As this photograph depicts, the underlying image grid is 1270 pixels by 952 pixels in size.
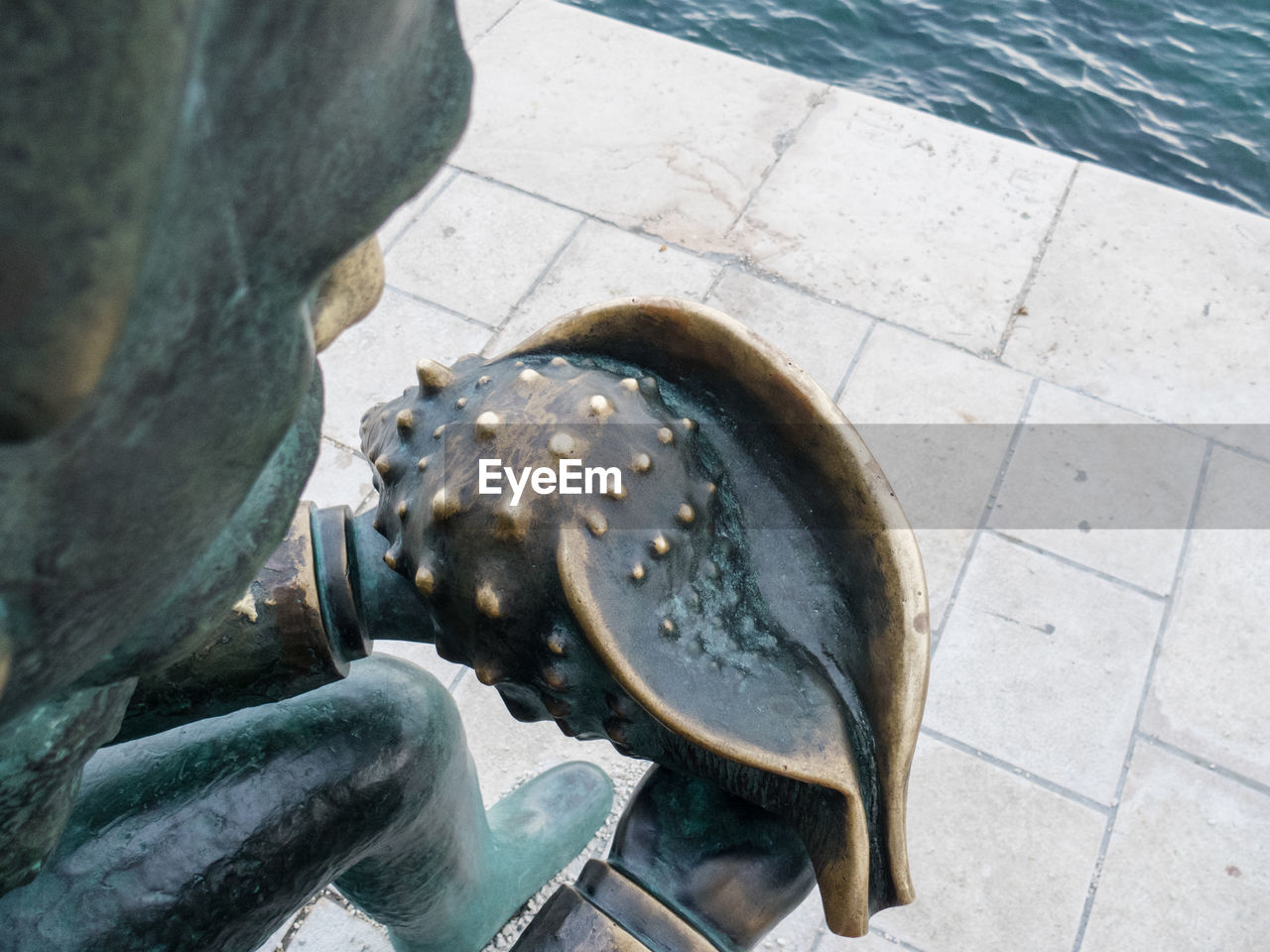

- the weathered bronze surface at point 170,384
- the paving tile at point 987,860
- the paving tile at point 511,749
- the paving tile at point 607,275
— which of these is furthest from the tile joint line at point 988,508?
the weathered bronze surface at point 170,384

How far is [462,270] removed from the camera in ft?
10.1

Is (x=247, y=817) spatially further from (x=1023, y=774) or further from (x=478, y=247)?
(x=478, y=247)

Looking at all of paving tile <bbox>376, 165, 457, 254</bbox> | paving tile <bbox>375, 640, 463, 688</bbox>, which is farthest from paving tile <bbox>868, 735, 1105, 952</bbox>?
paving tile <bbox>376, 165, 457, 254</bbox>

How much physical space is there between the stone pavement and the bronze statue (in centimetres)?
113

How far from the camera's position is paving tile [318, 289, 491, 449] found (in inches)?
108

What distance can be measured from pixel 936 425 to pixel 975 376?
0.69 feet

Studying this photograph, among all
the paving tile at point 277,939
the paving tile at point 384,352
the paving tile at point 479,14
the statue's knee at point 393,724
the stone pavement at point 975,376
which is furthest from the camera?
the paving tile at point 479,14

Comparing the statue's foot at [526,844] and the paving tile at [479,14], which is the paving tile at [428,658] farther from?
the paving tile at [479,14]

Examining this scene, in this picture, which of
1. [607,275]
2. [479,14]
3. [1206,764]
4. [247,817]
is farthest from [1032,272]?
[247,817]

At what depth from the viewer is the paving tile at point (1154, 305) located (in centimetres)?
293

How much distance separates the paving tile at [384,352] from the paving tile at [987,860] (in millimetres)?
1515

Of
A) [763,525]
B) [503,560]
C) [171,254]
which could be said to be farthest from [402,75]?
[763,525]

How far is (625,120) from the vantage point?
352 cm

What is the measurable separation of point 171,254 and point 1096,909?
7.13 ft
